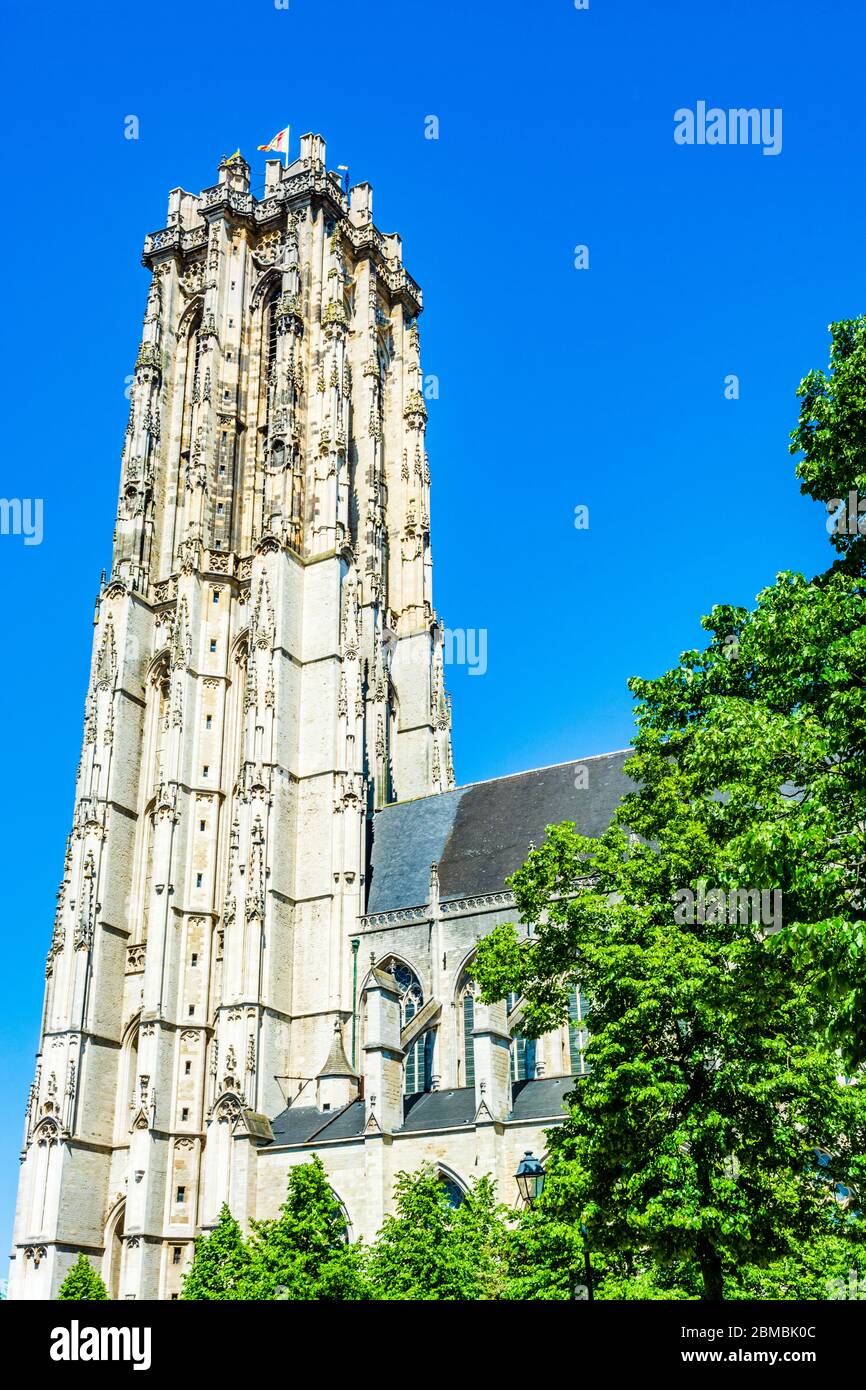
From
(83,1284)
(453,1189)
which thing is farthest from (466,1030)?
(83,1284)

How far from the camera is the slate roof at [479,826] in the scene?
4172cm

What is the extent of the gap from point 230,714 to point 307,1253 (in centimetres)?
2496

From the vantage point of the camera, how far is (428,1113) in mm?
34312

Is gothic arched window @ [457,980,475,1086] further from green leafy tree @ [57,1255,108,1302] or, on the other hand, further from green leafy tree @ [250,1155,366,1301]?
green leafy tree @ [250,1155,366,1301]

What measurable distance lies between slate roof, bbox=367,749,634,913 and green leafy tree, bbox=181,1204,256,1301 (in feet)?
45.8

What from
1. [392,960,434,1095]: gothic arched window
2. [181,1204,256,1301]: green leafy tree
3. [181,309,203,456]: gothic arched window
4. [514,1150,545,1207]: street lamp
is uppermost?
[181,309,203,456]: gothic arched window

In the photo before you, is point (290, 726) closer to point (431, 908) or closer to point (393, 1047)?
point (431, 908)

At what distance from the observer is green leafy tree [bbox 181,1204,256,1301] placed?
25.8m

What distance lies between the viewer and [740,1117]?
1630cm

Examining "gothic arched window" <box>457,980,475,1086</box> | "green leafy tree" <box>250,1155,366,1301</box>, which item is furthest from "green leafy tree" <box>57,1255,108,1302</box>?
"gothic arched window" <box>457,980,475,1086</box>

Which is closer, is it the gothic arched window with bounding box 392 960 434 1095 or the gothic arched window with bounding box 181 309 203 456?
the gothic arched window with bounding box 392 960 434 1095

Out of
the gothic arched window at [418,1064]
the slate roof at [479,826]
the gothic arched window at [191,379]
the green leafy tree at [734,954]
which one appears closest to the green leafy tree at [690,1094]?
the green leafy tree at [734,954]
